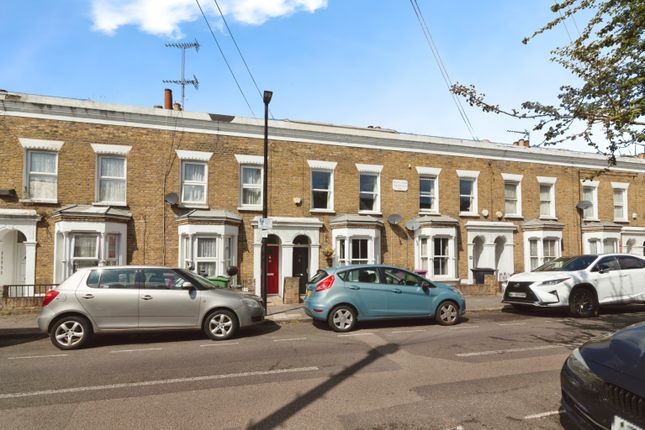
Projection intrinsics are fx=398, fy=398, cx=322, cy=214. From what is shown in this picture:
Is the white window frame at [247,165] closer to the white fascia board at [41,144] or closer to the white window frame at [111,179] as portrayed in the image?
the white window frame at [111,179]

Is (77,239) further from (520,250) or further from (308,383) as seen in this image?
(520,250)

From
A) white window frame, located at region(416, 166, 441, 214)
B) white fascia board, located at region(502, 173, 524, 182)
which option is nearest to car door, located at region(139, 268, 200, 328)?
white window frame, located at region(416, 166, 441, 214)

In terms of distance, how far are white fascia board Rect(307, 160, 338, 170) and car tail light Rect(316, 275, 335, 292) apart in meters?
7.12

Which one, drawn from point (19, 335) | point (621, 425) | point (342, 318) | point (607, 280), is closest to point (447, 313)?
point (342, 318)

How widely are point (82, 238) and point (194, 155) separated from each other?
4495 millimetres

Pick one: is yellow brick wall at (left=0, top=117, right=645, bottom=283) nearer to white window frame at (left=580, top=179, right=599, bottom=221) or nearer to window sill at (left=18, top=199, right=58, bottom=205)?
window sill at (left=18, top=199, right=58, bottom=205)

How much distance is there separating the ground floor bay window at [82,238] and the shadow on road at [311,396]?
386 inches

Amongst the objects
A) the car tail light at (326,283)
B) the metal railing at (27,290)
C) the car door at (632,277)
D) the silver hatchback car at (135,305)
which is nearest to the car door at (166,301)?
the silver hatchback car at (135,305)

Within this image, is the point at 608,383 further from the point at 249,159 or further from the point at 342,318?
the point at 249,159

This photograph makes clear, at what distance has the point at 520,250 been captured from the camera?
714 inches

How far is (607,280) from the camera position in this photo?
11031 millimetres

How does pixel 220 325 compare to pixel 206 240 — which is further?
pixel 206 240

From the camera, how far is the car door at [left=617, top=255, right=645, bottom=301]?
1120 centimetres

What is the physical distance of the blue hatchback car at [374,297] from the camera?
29.9ft
